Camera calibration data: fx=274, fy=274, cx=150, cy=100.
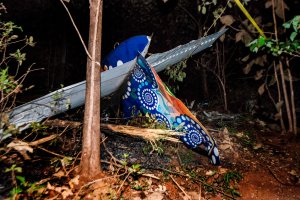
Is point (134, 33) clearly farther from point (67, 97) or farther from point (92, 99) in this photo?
point (92, 99)

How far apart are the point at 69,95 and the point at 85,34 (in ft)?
13.7

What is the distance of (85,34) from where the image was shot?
633 centimetres

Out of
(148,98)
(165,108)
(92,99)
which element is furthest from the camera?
(148,98)

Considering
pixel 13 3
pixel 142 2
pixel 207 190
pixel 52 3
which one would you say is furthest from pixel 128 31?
pixel 207 190

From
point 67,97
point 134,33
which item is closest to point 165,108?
point 67,97

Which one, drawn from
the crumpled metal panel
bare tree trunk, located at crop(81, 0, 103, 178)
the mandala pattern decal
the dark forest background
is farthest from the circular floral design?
the dark forest background

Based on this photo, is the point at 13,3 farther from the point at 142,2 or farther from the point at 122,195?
the point at 122,195

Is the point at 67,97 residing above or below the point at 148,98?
above

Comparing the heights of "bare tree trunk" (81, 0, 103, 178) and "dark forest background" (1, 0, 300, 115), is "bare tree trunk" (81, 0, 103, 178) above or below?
below

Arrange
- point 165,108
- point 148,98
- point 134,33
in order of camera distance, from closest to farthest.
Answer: point 165,108 < point 148,98 < point 134,33

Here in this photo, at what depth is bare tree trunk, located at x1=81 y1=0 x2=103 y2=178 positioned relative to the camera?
185 centimetres

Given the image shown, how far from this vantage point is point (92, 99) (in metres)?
1.89

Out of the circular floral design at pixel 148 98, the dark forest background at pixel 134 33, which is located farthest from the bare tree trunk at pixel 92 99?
the dark forest background at pixel 134 33

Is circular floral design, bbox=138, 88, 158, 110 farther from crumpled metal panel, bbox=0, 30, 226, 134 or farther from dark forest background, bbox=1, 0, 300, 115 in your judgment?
dark forest background, bbox=1, 0, 300, 115
